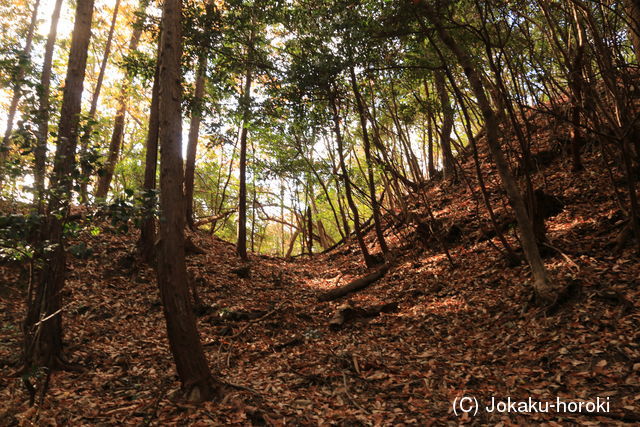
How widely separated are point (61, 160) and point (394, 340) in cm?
564

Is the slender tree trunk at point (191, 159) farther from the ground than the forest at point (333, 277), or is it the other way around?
the slender tree trunk at point (191, 159)

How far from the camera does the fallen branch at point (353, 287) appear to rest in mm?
9633

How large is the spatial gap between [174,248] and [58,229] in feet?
5.06

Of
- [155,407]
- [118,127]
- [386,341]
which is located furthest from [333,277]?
[118,127]

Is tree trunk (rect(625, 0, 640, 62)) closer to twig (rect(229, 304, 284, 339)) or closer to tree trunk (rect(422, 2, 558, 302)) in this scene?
tree trunk (rect(422, 2, 558, 302))

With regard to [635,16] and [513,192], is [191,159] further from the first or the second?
[635,16]

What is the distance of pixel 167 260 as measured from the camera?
13.5 feet

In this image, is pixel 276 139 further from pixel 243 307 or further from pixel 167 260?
pixel 167 260

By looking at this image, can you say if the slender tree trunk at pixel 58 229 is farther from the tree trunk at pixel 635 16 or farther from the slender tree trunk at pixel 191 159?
the slender tree trunk at pixel 191 159

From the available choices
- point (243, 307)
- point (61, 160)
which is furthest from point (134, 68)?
point (243, 307)

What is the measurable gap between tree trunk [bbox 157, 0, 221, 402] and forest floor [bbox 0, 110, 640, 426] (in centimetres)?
38

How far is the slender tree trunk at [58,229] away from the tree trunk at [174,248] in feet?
3.33

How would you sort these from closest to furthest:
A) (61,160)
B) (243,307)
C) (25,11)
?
(61,160), (243,307), (25,11)

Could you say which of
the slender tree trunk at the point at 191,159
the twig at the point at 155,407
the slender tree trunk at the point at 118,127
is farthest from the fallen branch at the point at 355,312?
the slender tree trunk at the point at 118,127
